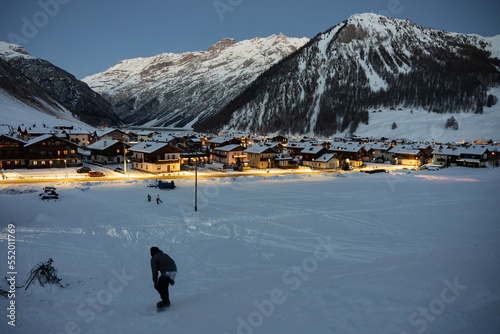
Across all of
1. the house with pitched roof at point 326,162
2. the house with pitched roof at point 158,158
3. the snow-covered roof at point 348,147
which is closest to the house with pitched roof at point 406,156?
the snow-covered roof at point 348,147

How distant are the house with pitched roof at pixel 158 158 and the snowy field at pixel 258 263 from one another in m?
21.4

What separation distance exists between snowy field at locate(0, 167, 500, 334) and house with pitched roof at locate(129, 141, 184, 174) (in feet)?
70.3

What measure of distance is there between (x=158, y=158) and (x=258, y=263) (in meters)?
44.0

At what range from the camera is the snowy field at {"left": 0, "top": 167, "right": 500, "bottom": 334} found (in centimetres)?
810

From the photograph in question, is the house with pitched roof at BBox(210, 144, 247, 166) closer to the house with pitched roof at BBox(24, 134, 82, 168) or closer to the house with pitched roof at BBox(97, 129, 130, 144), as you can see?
the house with pitched roof at BBox(24, 134, 82, 168)

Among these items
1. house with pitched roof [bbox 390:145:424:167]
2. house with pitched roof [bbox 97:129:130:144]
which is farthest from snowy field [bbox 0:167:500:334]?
house with pitched roof [bbox 97:129:130:144]

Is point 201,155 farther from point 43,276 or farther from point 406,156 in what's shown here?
point 406,156

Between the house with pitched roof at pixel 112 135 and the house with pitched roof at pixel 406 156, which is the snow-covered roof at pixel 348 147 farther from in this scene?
the house with pitched roof at pixel 112 135

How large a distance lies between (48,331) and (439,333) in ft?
33.3

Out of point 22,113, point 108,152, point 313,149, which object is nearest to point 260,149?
point 313,149

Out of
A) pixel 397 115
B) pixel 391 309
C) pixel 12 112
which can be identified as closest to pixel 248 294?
pixel 391 309

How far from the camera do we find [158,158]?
54.3 metres

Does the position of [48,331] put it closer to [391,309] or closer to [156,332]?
[156,332]

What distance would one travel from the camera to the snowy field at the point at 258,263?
8.10 meters
